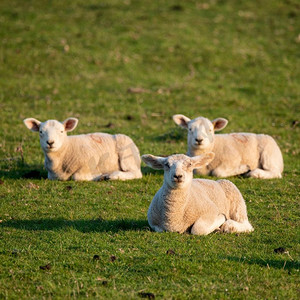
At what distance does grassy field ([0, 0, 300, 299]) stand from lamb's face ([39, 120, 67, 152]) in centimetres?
70

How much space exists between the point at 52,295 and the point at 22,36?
64.5 feet

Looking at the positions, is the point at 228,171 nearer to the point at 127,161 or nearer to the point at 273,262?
the point at 127,161

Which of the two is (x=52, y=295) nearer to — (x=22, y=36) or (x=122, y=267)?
(x=122, y=267)

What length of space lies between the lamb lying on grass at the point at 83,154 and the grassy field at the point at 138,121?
0.42 meters

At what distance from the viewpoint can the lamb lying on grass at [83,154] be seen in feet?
40.8

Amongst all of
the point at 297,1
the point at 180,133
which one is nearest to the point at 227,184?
the point at 180,133

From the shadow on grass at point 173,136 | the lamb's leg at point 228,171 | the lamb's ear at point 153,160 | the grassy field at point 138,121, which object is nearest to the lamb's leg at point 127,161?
the grassy field at point 138,121

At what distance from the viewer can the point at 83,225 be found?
30.2 ft

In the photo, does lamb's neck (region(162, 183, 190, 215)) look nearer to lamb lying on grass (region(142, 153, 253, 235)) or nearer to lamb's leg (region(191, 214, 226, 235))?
→ lamb lying on grass (region(142, 153, 253, 235))

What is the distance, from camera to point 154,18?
2802cm

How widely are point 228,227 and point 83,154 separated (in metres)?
4.74

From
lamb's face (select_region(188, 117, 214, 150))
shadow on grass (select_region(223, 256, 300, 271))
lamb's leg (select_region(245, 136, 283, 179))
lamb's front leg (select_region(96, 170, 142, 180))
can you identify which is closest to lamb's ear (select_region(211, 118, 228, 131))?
lamb's face (select_region(188, 117, 214, 150))

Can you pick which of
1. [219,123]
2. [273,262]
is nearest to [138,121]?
[219,123]

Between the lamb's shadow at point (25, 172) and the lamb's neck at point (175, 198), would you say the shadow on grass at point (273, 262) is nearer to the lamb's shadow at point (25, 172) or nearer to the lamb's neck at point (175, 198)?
the lamb's neck at point (175, 198)
